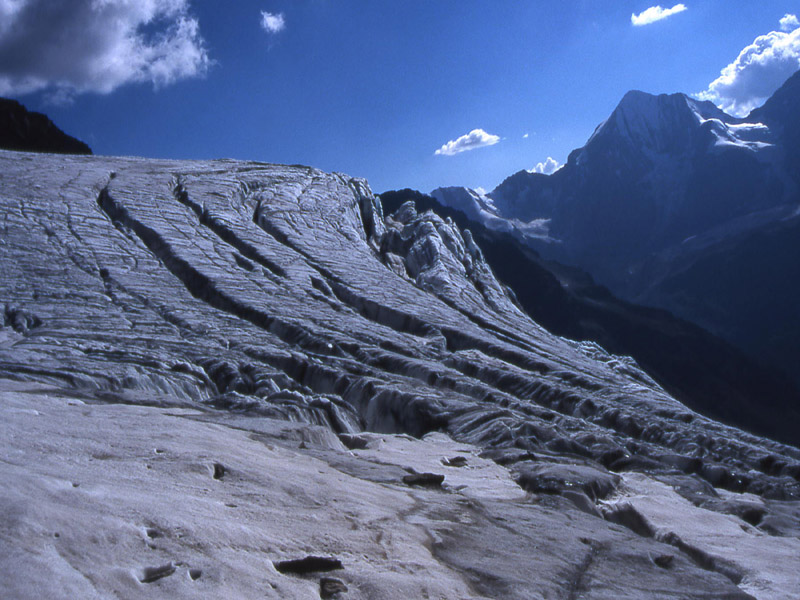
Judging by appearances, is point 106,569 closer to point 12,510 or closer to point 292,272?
point 12,510

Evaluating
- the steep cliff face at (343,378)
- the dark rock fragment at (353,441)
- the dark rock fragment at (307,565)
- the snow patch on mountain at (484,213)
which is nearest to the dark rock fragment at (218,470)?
the steep cliff face at (343,378)

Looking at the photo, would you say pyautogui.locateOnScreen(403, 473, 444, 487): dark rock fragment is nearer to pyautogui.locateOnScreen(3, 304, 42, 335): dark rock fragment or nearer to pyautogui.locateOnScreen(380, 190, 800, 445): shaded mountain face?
pyautogui.locateOnScreen(3, 304, 42, 335): dark rock fragment

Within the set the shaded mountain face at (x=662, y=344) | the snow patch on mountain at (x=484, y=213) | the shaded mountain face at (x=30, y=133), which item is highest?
the snow patch on mountain at (x=484, y=213)

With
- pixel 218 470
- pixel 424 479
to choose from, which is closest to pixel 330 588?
pixel 218 470

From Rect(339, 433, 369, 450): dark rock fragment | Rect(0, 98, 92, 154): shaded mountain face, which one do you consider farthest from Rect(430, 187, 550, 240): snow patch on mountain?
Rect(339, 433, 369, 450): dark rock fragment

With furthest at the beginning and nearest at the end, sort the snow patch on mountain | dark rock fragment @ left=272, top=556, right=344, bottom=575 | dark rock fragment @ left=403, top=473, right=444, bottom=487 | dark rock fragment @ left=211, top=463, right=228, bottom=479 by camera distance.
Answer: the snow patch on mountain < dark rock fragment @ left=403, top=473, right=444, bottom=487 < dark rock fragment @ left=211, top=463, right=228, bottom=479 < dark rock fragment @ left=272, top=556, right=344, bottom=575

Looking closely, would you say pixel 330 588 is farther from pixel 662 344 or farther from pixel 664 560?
pixel 662 344

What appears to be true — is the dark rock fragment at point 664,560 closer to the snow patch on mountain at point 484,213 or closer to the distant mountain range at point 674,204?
Result: the distant mountain range at point 674,204
